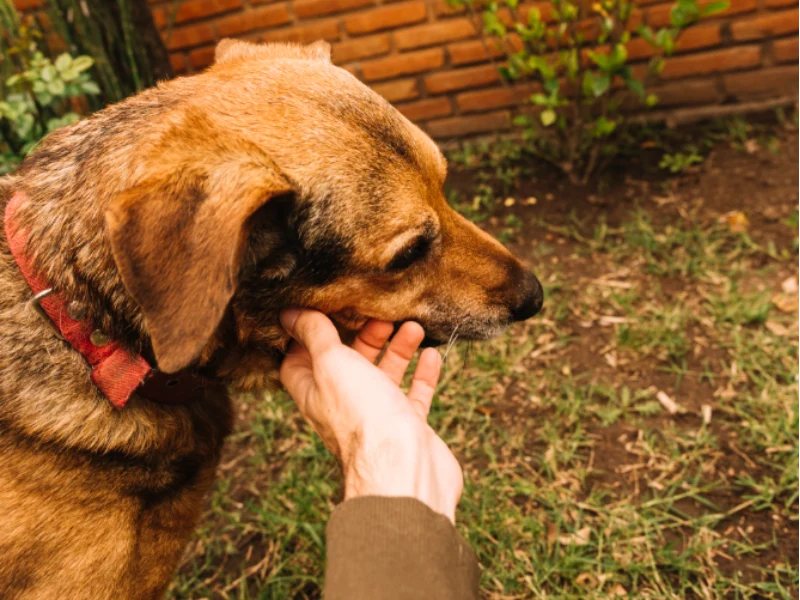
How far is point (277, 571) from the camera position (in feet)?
9.65

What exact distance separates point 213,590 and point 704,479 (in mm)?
2371

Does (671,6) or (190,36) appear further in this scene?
(190,36)

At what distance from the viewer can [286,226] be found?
204 cm

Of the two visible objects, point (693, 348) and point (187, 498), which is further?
point (693, 348)

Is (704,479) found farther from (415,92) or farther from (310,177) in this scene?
(415,92)

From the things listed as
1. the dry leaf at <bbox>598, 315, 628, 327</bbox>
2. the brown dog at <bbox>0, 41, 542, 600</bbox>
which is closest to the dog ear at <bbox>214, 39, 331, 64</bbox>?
the brown dog at <bbox>0, 41, 542, 600</bbox>

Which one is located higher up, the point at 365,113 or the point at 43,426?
the point at 365,113

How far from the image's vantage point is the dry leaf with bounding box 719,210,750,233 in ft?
13.3

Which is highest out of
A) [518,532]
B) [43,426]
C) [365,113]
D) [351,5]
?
[365,113]

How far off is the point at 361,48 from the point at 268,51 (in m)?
2.97

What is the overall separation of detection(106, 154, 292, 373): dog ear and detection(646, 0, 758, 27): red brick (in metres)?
4.30

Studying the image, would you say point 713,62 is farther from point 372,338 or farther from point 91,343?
point 91,343

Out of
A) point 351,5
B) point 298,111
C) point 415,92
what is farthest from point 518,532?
point 351,5

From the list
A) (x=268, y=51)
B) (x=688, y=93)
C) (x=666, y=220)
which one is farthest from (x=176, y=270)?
(x=688, y=93)
